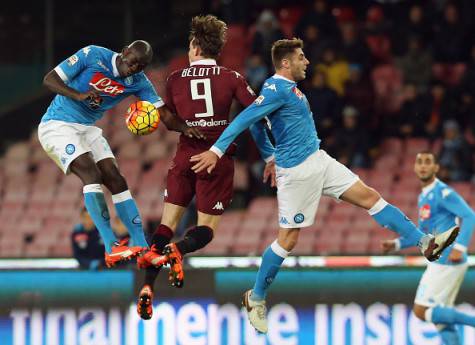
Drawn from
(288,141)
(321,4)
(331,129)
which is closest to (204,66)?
(288,141)

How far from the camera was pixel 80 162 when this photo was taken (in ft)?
32.2

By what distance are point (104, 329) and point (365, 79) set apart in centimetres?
546

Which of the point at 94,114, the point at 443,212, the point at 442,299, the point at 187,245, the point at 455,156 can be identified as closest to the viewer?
the point at 187,245

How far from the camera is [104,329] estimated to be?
12.2 meters

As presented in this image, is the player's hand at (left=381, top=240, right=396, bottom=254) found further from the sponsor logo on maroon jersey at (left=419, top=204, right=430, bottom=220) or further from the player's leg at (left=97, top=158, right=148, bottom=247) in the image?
→ the player's leg at (left=97, top=158, right=148, bottom=247)

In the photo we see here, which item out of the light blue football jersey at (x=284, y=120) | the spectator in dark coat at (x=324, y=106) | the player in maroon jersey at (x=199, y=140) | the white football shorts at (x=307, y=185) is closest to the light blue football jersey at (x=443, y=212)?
the white football shorts at (x=307, y=185)

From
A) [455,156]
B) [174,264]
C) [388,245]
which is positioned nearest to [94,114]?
[174,264]

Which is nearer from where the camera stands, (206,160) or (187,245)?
(206,160)

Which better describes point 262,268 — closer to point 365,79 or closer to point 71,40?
point 365,79

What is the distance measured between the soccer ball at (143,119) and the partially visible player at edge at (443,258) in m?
3.20

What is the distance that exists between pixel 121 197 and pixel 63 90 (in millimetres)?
998

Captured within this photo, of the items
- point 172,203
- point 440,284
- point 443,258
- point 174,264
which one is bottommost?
point 440,284

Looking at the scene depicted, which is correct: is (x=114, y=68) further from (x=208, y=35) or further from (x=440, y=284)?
(x=440, y=284)

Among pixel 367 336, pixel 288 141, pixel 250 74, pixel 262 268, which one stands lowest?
pixel 367 336
